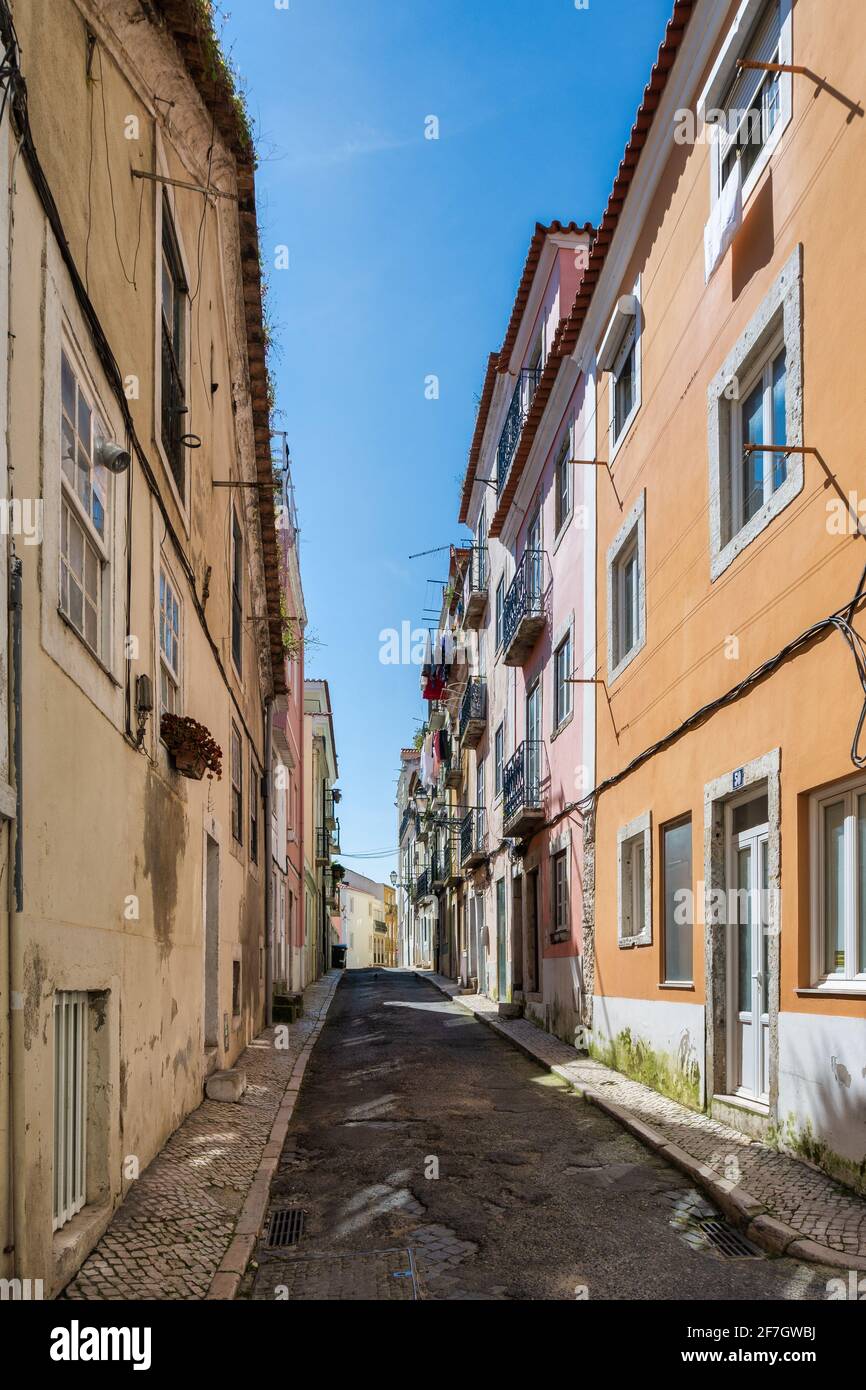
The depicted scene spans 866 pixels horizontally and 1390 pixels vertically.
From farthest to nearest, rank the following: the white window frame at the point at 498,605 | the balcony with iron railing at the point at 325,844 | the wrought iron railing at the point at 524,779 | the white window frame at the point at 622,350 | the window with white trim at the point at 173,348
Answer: the balcony with iron railing at the point at 325,844 < the white window frame at the point at 498,605 < the wrought iron railing at the point at 524,779 < the white window frame at the point at 622,350 < the window with white trim at the point at 173,348

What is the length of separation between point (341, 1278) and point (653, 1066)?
5615 millimetres

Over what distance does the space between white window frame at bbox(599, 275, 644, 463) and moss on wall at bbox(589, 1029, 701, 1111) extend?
6273mm

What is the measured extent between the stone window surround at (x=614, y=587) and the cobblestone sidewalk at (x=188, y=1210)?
18.2 ft

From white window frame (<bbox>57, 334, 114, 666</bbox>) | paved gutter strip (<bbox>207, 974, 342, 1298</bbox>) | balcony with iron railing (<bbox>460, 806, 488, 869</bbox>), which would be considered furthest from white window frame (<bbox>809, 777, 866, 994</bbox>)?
balcony with iron railing (<bbox>460, 806, 488, 869</bbox>)

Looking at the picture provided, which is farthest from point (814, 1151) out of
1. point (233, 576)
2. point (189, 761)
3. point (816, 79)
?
point (233, 576)

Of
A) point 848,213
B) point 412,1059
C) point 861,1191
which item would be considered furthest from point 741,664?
point 412,1059

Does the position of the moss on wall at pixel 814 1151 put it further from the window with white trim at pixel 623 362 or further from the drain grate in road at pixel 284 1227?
the window with white trim at pixel 623 362

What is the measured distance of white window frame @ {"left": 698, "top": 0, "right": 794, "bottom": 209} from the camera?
25.8ft

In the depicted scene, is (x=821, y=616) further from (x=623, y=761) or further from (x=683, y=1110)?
(x=623, y=761)

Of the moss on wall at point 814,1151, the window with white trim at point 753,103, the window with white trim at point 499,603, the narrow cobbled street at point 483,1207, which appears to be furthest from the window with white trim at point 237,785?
the window with white trim at point 499,603

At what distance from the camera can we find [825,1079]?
6.56 meters

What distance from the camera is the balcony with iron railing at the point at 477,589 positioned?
27203 millimetres

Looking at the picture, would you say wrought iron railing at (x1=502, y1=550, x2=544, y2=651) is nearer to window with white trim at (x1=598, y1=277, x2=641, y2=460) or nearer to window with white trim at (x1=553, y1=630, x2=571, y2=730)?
window with white trim at (x1=553, y1=630, x2=571, y2=730)

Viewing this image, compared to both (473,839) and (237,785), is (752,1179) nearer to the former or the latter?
(237,785)
